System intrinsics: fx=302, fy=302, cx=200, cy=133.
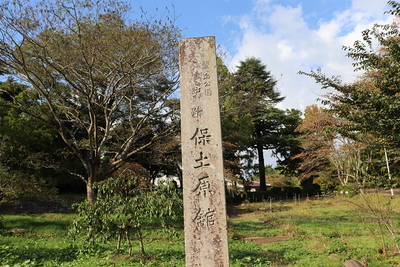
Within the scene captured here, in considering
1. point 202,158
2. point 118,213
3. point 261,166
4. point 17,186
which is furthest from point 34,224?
point 261,166

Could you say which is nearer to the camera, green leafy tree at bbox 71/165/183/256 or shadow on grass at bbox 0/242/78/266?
green leafy tree at bbox 71/165/183/256

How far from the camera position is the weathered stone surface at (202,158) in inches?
146

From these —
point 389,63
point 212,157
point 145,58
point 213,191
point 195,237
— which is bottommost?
point 195,237

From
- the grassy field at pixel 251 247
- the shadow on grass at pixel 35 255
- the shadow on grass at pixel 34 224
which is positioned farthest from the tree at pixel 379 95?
the shadow on grass at pixel 34 224

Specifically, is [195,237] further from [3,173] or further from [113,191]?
[3,173]

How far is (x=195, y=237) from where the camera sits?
375cm

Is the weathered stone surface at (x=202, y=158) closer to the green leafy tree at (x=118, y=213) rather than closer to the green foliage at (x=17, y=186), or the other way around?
the green leafy tree at (x=118, y=213)

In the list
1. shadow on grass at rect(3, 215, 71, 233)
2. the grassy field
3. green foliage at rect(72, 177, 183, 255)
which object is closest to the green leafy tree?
green foliage at rect(72, 177, 183, 255)

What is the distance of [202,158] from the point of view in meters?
3.88

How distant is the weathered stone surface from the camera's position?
3.72m

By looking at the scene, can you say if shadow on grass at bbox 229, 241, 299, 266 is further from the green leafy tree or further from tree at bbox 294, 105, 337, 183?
tree at bbox 294, 105, 337, 183

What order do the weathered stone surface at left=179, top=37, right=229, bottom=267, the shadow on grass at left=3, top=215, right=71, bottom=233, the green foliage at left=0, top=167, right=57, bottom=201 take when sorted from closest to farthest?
1. the weathered stone surface at left=179, top=37, right=229, bottom=267
2. the green foliage at left=0, top=167, right=57, bottom=201
3. the shadow on grass at left=3, top=215, right=71, bottom=233

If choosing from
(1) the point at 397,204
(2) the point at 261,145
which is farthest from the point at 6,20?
(2) the point at 261,145

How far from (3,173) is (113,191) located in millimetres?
5394
